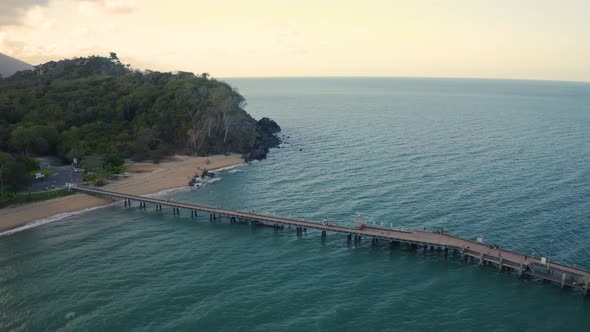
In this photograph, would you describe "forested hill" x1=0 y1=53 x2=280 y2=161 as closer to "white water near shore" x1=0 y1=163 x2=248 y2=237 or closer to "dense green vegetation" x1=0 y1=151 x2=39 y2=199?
"white water near shore" x1=0 y1=163 x2=248 y2=237

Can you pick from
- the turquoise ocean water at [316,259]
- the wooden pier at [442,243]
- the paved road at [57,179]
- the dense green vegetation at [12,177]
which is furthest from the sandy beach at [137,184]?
the wooden pier at [442,243]

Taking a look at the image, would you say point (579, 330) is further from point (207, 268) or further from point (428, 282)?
point (207, 268)

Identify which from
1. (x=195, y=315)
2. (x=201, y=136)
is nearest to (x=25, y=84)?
(x=201, y=136)

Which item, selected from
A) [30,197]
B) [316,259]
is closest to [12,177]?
[30,197]

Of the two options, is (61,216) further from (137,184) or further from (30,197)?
(137,184)

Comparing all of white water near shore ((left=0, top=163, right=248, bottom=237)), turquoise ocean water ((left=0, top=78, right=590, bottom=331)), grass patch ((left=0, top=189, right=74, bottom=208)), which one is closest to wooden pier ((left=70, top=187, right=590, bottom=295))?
turquoise ocean water ((left=0, top=78, right=590, bottom=331))

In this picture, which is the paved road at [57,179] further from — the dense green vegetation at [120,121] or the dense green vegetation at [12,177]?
the dense green vegetation at [12,177]
